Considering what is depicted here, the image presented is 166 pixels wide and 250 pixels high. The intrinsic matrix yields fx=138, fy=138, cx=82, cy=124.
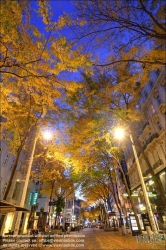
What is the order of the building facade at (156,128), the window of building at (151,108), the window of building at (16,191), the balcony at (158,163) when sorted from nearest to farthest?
the building facade at (156,128) → the balcony at (158,163) → the window of building at (16,191) → the window of building at (151,108)

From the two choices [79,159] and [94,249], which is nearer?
[94,249]

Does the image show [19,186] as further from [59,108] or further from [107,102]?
[107,102]

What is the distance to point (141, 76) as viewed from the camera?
382 inches

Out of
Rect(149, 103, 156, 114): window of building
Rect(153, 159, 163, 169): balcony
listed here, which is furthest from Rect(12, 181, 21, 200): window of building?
Rect(149, 103, 156, 114): window of building

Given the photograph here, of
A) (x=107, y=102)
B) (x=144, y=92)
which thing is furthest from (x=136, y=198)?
(x=107, y=102)

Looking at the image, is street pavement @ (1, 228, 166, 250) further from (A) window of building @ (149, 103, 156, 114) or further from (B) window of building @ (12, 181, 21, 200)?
(A) window of building @ (149, 103, 156, 114)

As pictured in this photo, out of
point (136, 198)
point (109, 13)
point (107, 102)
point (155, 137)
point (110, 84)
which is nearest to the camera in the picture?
point (109, 13)

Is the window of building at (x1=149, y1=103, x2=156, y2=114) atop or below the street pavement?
atop

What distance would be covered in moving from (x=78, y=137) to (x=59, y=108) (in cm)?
339

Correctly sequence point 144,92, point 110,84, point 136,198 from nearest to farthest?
point 110,84, point 144,92, point 136,198

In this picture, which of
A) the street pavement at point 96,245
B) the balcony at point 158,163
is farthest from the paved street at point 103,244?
the balcony at point 158,163

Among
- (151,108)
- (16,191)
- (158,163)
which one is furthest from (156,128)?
(16,191)

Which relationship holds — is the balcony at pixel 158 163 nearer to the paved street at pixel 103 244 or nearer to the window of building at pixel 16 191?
the paved street at pixel 103 244

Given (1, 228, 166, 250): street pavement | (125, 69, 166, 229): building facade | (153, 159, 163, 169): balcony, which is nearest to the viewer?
(1, 228, 166, 250): street pavement
